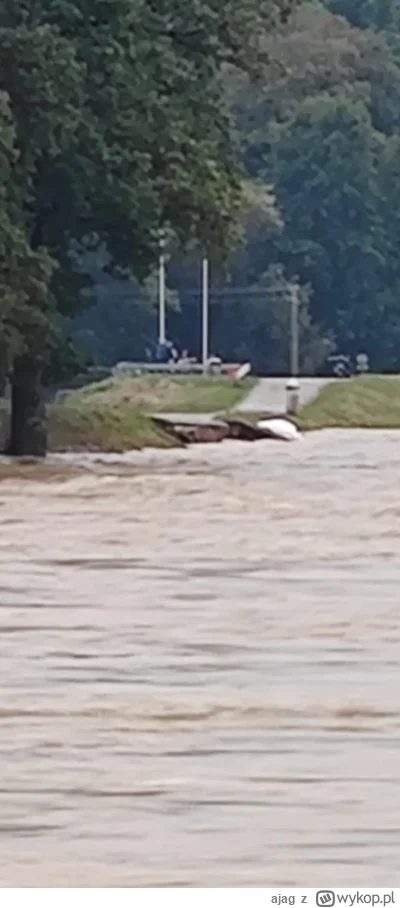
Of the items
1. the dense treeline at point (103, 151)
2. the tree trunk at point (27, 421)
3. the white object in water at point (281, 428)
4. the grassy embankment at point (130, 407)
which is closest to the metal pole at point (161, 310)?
the grassy embankment at point (130, 407)

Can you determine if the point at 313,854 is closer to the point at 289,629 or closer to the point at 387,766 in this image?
the point at 387,766

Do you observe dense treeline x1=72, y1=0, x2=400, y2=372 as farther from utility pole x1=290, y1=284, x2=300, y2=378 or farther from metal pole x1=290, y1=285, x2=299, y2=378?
metal pole x1=290, y1=285, x2=299, y2=378

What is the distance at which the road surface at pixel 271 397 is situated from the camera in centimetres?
4922

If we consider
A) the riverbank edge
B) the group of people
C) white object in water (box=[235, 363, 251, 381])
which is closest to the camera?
the riverbank edge

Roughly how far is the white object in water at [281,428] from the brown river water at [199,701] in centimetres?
1815

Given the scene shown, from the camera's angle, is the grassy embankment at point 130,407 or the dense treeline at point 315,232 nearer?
the grassy embankment at point 130,407

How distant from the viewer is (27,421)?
33969 mm

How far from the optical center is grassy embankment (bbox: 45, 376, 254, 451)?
3753 centimetres

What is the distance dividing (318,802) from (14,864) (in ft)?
4.29

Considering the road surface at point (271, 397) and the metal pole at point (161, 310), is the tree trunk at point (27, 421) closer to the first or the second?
the road surface at point (271, 397)

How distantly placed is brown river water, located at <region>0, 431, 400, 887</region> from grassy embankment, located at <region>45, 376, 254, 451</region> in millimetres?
14722

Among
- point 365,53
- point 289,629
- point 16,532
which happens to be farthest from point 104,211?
point 365,53

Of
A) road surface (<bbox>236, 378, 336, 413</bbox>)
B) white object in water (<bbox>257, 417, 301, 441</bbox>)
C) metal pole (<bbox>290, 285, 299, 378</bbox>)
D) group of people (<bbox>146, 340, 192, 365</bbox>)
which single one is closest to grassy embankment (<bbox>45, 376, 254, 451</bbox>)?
road surface (<bbox>236, 378, 336, 413</bbox>)

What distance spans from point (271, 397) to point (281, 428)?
11929mm
